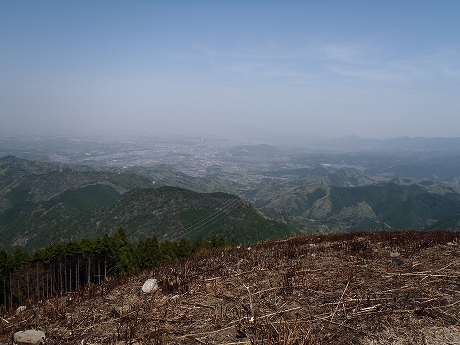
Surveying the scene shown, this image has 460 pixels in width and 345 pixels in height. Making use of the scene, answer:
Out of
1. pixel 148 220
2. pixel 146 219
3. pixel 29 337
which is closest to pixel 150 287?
pixel 29 337

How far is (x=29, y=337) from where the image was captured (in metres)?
4.47

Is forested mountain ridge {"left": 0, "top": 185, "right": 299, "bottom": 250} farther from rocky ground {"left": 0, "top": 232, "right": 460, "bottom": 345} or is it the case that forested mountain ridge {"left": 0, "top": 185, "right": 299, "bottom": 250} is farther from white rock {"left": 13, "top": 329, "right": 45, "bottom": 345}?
white rock {"left": 13, "top": 329, "right": 45, "bottom": 345}

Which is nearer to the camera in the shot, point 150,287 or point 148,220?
point 150,287

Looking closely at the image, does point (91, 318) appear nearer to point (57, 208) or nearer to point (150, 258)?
point (150, 258)

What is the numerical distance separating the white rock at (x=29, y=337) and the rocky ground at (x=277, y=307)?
0.15 meters

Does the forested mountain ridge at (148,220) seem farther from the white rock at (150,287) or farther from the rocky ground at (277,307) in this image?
the white rock at (150,287)

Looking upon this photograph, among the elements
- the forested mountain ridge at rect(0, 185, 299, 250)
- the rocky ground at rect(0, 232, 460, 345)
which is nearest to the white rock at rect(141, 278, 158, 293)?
the rocky ground at rect(0, 232, 460, 345)

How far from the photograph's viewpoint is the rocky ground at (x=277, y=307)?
4.02m

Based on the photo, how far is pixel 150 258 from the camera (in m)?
36.9

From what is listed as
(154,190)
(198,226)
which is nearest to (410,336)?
(198,226)

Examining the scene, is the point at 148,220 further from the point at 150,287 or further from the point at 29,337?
the point at 29,337

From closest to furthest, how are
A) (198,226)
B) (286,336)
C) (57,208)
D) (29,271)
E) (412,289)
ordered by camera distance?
(286,336), (412,289), (29,271), (198,226), (57,208)

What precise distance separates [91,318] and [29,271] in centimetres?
3165

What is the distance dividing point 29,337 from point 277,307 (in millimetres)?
4197
